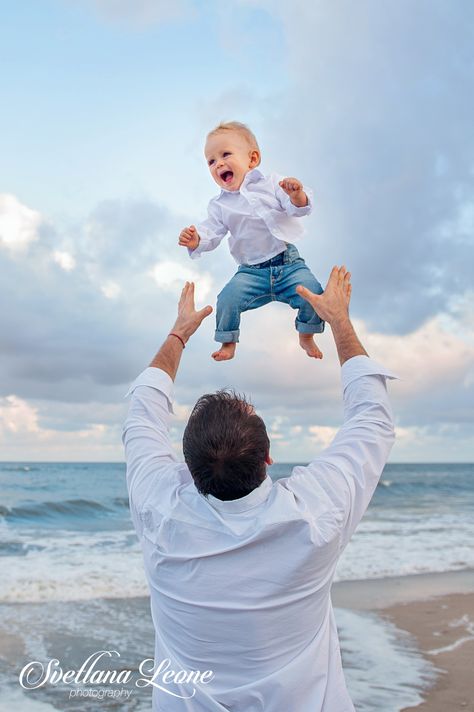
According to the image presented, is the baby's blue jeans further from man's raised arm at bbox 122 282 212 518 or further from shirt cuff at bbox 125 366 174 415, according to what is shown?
shirt cuff at bbox 125 366 174 415

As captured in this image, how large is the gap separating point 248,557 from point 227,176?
78.9 inches

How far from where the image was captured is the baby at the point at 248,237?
11.3ft

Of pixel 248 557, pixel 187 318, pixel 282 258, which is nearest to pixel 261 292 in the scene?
pixel 282 258

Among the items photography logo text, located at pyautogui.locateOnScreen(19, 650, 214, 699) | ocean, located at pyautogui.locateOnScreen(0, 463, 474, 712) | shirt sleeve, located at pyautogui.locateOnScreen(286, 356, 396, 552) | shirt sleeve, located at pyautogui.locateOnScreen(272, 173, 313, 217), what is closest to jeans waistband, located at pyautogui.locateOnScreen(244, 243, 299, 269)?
shirt sleeve, located at pyautogui.locateOnScreen(272, 173, 313, 217)

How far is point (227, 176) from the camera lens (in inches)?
141

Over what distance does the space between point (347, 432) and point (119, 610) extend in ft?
24.8

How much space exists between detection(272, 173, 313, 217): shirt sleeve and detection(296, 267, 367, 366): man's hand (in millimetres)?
535

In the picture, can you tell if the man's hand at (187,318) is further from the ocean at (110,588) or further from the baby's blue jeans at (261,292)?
the ocean at (110,588)

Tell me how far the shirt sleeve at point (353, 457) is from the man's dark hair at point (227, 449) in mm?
138

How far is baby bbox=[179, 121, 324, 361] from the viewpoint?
343cm

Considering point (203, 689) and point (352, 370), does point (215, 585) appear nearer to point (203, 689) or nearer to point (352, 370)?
point (203, 689)

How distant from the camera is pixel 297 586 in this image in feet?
7.15

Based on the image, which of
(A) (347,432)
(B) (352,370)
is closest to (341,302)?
(B) (352,370)

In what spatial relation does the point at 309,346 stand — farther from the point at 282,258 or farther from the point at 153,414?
the point at 153,414
